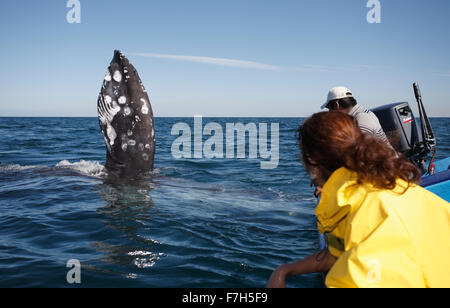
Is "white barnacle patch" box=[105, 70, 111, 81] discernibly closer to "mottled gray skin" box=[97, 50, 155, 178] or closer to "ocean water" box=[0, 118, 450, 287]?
"mottled gray skin" box=[97, 50, 155, 178]

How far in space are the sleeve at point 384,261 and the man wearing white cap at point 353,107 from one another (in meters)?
3.23

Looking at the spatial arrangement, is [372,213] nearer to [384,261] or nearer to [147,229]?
[384,261]

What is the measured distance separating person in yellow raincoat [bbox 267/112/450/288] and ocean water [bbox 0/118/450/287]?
7.17 feet

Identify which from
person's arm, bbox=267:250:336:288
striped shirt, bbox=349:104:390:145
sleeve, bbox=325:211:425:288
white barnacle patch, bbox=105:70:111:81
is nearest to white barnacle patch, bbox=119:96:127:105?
white barnacle patch, bbox=105:70:111:81

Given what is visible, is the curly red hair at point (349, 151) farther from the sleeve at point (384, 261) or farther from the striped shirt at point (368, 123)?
the striped shirt at point (368, 123)

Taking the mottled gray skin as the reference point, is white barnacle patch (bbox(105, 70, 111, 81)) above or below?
above

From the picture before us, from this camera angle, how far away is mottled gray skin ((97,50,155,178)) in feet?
24.5

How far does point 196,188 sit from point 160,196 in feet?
4.47

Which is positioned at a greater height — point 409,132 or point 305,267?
point 409,132

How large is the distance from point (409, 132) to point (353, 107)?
198 centimetres

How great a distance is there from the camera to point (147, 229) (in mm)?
5672

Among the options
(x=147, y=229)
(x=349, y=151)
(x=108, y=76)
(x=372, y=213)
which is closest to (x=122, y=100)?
(x=108, y=76)
